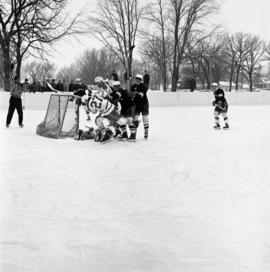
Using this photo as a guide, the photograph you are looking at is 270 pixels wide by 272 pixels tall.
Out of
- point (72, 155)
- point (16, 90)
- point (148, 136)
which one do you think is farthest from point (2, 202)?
point (16, 90)

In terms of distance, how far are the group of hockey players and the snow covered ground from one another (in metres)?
1.09

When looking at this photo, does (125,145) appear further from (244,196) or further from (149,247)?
(149,247)

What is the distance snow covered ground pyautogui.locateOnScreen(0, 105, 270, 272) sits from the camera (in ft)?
10.3

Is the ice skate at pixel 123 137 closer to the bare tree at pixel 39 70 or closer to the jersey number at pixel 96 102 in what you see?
the jersey number at pixel 96 102

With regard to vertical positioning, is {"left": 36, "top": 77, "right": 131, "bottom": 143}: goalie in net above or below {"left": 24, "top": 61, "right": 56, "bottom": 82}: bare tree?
below

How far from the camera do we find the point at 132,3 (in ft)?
101

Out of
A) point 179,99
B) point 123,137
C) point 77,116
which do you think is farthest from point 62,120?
point 179,99

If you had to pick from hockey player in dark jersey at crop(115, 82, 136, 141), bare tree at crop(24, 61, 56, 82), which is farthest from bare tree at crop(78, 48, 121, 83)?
hockey player in dark jersey at crop(115, 82, 136, 141)

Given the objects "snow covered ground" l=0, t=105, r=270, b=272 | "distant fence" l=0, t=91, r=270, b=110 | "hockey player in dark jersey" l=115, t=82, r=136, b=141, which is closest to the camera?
"snow covered ground" l=0, t=105, r=270, b=272

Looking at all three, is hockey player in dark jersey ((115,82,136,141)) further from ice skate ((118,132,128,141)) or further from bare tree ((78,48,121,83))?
bare tree ((78,48,121,83))

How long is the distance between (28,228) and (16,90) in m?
8.21

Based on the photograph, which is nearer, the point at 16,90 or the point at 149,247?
the point at 149,247

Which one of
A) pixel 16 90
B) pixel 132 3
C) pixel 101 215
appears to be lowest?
pixel 101 215

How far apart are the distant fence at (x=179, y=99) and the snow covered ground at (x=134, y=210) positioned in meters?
12.2
